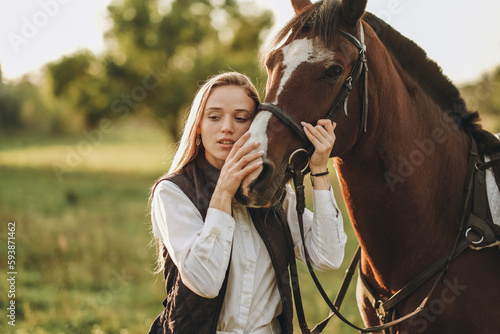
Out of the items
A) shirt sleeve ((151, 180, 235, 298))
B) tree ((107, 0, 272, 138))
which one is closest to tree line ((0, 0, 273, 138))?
tree ((107, 0, 272, 138))

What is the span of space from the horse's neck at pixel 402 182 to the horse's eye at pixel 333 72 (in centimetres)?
28

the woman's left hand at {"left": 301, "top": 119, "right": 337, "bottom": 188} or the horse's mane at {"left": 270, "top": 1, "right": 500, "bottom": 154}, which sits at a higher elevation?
the horse's mane at {"left": 270, "top": 1, "right": 500, "bottom": 154}

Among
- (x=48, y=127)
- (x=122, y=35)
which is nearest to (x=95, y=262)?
(x=122, y=35)

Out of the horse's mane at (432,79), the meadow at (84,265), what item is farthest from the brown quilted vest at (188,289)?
the horse's mane at (432,79)

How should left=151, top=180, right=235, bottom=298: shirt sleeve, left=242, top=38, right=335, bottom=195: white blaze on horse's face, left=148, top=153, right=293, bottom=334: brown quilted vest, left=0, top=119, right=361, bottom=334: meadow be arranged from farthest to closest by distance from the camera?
left=0, top=119, right=361, bottom=334: meadow < left=242, top=38, right=335, bottom=195: white blaze on horse's face < left=148, top=153, right=293, bottom=334: brown quilted vest < left=151, top=180, right=235, bottom=298: shirt sleeve

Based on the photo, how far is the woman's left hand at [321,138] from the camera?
2102 mm

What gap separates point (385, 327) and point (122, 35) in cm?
2546

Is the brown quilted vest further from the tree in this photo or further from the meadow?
the tree

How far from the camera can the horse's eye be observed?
7.18 feet

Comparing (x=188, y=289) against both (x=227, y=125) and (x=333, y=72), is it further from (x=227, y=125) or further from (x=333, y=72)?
(x=333, y=72)

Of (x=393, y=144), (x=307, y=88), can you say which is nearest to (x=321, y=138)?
(x=307, y=88)

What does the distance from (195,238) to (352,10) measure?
1.39 meters

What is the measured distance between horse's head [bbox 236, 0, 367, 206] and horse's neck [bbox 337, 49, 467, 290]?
179 mm

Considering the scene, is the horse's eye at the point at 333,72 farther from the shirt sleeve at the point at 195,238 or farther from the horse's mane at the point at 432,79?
the shirt sleeve at the point at 195,238
